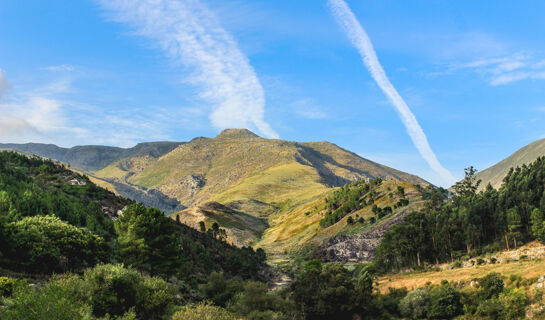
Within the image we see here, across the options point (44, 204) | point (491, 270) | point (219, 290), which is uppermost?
point (44, 204)

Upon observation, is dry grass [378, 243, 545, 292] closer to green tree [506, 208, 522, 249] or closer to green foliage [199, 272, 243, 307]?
green tree [506, 208, 522, 249]

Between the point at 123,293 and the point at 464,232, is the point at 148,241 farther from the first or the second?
the point at 464,232

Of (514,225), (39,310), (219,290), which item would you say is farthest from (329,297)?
(514,225)

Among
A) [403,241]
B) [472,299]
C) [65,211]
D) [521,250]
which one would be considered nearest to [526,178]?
[521,250]

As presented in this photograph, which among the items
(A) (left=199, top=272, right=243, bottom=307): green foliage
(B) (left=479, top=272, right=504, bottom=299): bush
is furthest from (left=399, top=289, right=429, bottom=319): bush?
(A) (left=199, top=272, right=243, bottom=307): green foliage

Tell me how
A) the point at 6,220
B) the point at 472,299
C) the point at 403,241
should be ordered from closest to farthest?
the point at 6,220, the point at 472,299, the point at 403,241

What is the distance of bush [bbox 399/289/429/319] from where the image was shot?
6081cm

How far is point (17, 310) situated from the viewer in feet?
79.7

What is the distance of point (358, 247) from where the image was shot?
443 ft

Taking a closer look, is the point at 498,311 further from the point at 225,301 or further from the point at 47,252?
the point at 47,252

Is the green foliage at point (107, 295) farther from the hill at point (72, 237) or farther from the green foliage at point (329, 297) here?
the green foliage at point (329, 297)

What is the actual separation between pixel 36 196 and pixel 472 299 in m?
81.1

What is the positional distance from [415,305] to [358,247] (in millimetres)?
74139

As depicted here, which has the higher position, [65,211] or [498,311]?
[65,211]
